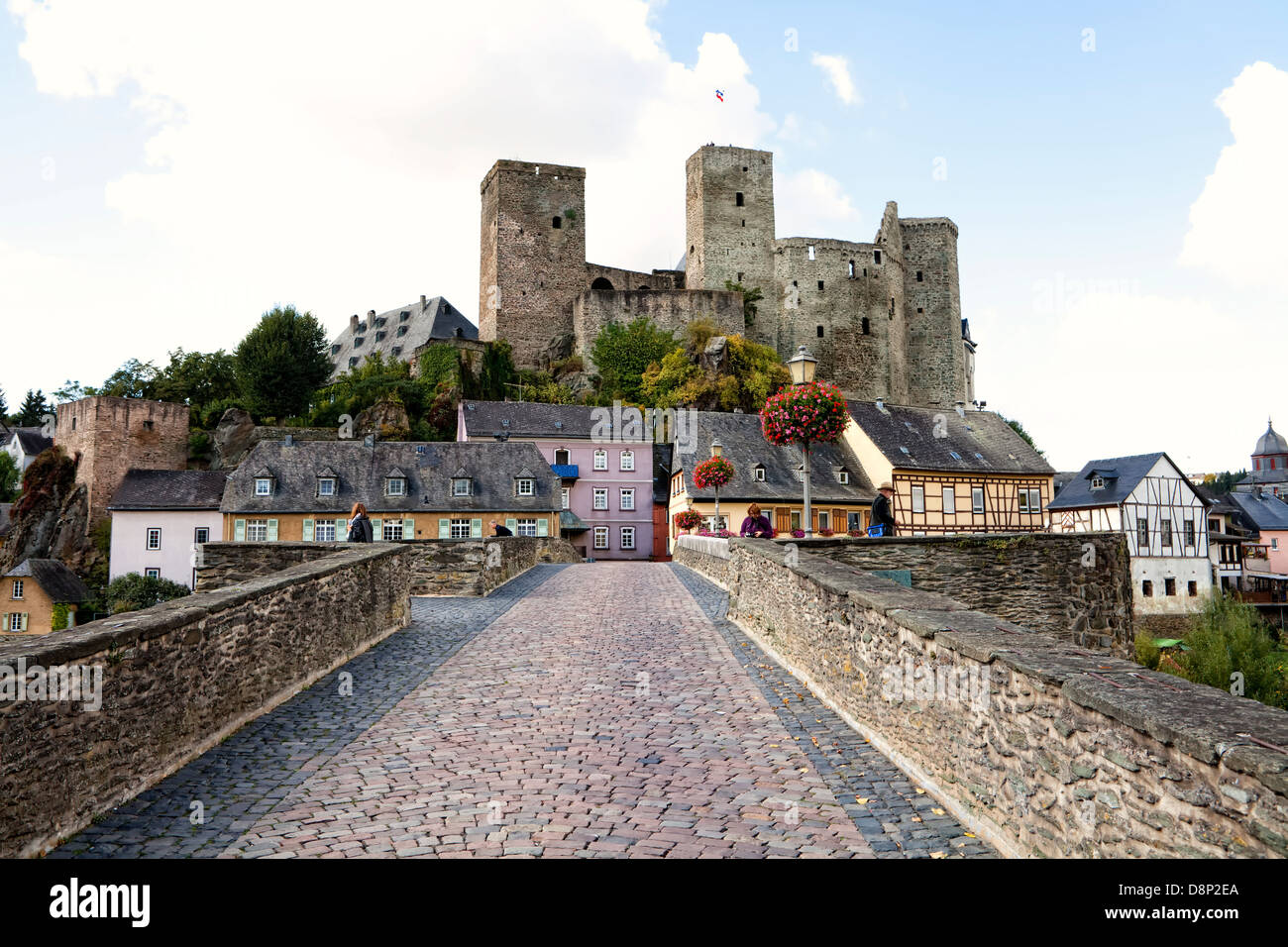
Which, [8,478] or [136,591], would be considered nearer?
[136,591]

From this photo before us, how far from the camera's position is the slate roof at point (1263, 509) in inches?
2365

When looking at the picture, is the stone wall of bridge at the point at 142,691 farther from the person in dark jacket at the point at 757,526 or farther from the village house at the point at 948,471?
the village house at the point at 948,471

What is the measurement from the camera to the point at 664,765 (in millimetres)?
6234

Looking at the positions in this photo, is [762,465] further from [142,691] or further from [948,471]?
[142,691]

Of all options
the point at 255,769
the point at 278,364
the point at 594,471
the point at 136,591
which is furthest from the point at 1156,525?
the point at 278,364

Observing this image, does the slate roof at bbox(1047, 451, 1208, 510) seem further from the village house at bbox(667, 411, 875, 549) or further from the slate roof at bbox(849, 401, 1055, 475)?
the village house at bbox(667, 411, 875, 549)

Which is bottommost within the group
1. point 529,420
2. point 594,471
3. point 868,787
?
point 868,787

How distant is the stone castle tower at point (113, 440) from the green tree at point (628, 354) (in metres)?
27.1

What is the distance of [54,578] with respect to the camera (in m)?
49.1

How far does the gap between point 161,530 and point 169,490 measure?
2494 mm

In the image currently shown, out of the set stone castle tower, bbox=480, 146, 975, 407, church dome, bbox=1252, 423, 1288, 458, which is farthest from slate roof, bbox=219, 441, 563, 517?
church dome, bbox=1252, 423, 1288, 458

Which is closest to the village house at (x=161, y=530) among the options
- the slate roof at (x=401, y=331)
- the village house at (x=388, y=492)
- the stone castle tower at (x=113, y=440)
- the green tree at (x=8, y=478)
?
the stone castle tower at (x=113, y=440)
